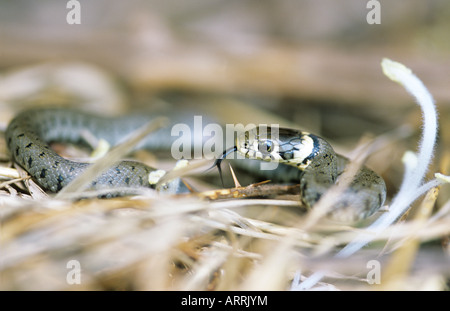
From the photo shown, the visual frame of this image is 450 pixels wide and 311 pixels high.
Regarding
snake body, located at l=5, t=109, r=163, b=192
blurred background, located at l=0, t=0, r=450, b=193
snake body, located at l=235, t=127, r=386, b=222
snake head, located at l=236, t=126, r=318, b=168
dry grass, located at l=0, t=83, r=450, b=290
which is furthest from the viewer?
blurred background, located at l=0, t=0, r=450, b=193

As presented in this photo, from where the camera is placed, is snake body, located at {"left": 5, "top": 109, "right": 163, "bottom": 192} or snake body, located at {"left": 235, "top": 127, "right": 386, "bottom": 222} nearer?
snake body, located at {"left": 235, "top": 127, "right": 386, "bottom": 222}

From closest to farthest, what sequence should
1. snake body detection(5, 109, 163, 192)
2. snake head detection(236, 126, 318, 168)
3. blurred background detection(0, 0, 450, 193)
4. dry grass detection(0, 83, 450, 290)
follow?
dry grass detection(0, 83, 450, 290), snake body detection(5, 109, 163, 192), snake head detection(236, 126, 318, 168), blurred background detection(0, 0, 450, 193)

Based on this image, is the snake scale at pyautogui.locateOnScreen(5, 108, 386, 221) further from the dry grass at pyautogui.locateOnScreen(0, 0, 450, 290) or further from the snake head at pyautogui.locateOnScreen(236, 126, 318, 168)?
the dry grass at pyautogui.locateOnScreen(0, 0, 450, 290)

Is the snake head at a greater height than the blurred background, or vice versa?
the blurred background

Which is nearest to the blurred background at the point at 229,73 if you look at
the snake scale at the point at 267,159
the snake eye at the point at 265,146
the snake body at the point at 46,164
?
the snake body at the point at 46,164

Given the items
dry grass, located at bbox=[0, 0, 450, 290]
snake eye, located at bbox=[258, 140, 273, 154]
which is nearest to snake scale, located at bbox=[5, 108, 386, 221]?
snake eye, located at bbox=[258, 140, 273, 154]

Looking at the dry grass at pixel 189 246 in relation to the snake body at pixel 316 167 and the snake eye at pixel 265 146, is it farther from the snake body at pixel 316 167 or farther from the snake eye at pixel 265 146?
the snake eye at pixel 265 146

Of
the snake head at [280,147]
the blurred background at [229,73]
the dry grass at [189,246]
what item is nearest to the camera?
the dry grass at [189,246]
